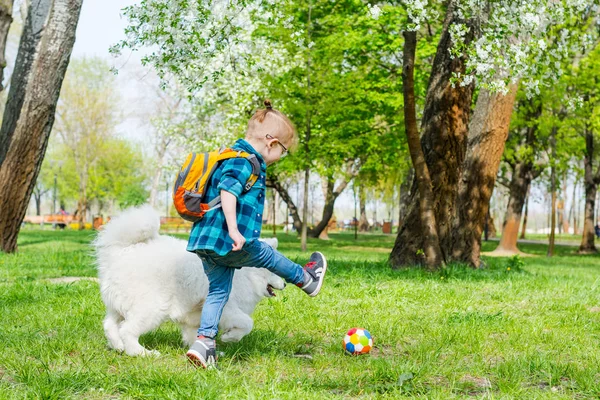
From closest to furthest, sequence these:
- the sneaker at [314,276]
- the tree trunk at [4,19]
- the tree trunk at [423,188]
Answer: the sneaker at [314,276]
the tree trunk at [423,188]
the tree trunk at [4,19]

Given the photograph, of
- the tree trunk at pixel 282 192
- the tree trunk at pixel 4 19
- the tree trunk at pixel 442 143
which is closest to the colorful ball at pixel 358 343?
the tree trunk at pixel 442 143

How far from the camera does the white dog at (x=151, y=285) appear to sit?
4355 mm

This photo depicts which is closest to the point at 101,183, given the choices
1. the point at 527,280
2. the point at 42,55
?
the point at 42,55

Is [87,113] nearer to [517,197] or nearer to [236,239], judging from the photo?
[517,197]

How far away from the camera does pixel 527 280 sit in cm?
997

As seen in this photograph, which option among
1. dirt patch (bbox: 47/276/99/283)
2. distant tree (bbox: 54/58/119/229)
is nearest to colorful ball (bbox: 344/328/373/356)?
dirt patch (bbox: 47/276/99/283)

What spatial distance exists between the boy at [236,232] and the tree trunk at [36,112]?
934 centimetres

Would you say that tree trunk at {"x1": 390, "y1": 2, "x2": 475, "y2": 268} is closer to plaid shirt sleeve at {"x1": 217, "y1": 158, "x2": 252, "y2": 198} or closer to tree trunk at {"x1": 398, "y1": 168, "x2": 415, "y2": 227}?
tree trunk at {"x1": 398, "y1": 168, "x2": 415, "y2": 227}

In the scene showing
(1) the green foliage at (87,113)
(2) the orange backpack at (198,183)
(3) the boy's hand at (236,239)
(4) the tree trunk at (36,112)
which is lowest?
(3) the boy's hand at (236,239)

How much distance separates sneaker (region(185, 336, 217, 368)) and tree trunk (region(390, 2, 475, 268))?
724 centimetres

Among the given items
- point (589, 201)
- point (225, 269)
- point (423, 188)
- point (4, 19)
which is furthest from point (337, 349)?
point (589, 201)

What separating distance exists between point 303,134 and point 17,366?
18.1m

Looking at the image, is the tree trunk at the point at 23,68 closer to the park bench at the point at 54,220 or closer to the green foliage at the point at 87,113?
the green foliage at the point at 87,113

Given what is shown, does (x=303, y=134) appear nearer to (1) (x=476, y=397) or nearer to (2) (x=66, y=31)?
(2) (x=66, y=31)
